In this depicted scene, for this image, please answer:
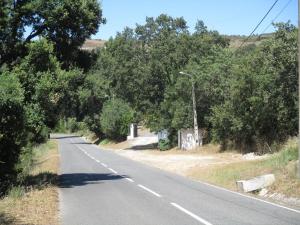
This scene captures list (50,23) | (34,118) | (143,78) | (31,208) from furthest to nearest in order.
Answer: (143,78), (50,23), (34,118), (31,208)

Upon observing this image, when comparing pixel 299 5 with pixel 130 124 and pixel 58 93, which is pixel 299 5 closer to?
Answer: pixel 58 93

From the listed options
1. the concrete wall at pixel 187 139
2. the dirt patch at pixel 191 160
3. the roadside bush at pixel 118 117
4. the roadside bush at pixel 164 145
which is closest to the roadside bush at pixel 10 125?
the dirt patch at pixel 191 160

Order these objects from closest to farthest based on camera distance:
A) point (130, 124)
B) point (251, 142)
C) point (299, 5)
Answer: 1. point (299, 5)
2. point (251, 142)
3. point (130, 124)

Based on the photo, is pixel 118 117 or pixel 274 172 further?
pixel 118 117

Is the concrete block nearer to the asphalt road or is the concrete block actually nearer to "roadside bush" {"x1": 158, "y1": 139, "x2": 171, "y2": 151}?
the asphalt road

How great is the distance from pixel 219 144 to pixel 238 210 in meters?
32.4

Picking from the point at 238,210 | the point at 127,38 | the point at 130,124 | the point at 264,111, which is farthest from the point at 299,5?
the point at 130,124

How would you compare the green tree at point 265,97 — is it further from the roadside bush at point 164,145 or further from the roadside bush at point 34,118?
the roadside bush at point 34,118

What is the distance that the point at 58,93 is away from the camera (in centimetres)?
2048

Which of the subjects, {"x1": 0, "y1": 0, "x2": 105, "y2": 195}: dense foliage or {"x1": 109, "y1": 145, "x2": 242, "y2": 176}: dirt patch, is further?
{"x1": 109, "y1": 145, "x2": 242, "y2": 176}: dirt patch

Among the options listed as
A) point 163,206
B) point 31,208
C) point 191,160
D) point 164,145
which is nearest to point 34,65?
point 31,208

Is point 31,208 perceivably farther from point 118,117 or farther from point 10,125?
point 118,117

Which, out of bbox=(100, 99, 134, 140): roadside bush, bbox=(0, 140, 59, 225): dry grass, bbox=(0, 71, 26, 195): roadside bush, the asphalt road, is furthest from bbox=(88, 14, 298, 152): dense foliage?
bbox=(0, 140, 59, 225): dry grass

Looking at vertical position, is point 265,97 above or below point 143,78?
below
